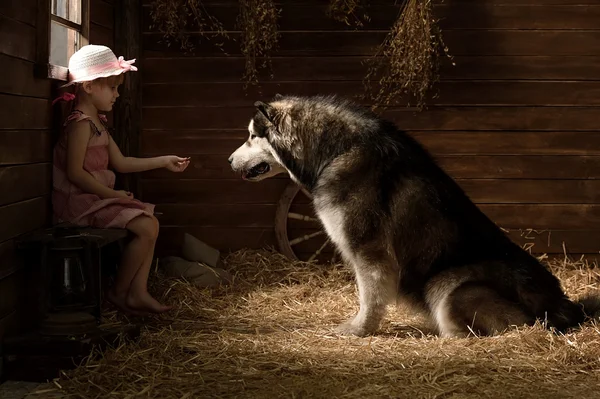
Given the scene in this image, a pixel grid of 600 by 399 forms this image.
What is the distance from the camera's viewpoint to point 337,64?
6.15 meters

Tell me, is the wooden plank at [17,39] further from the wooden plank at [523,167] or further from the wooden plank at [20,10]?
the wooden plank at [523,167]

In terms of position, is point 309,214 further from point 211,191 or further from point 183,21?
point 183,21

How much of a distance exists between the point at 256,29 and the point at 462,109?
67.9 inches

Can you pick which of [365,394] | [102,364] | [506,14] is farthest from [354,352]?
[506,14]

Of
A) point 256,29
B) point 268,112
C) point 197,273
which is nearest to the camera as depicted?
point 268,112

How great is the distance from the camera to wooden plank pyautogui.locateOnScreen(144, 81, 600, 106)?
20.2ft

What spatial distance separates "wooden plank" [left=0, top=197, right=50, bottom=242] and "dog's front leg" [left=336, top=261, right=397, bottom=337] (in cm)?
179

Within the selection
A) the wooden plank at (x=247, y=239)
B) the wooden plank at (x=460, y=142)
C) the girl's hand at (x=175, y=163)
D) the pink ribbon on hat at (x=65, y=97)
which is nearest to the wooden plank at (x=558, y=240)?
the wooden plank at (x=247, y=239)

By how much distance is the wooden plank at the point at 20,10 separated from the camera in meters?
3.74

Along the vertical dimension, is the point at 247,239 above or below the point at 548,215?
below

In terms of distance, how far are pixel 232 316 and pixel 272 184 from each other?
152 cm

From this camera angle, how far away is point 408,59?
5.86 metres

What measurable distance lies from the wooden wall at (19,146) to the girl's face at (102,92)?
231mm

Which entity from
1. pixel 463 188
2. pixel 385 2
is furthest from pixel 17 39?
pixel 463 188
